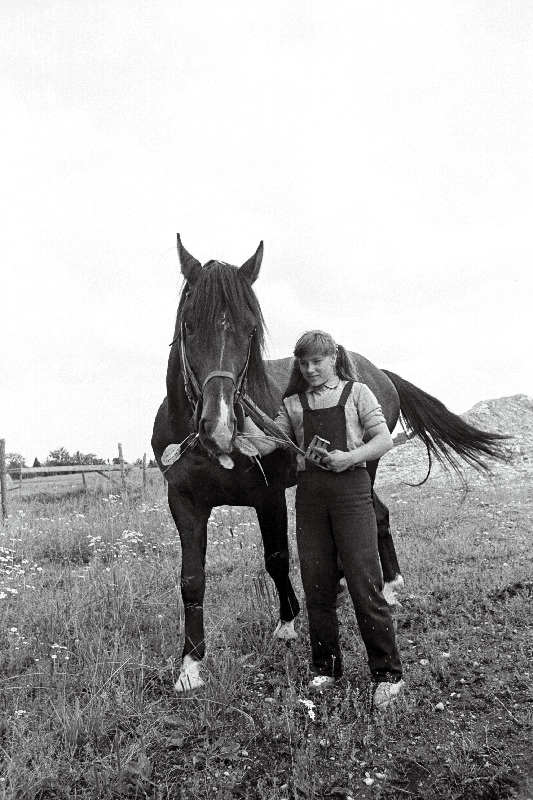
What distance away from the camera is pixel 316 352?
3.50 m

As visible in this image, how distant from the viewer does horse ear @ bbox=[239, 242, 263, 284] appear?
12.1ft

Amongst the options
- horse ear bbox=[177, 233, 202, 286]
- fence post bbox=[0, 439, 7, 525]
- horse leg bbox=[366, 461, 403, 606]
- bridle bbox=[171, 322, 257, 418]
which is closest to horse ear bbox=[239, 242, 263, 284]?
horse ear bbox=[177, 233, 202, 286]

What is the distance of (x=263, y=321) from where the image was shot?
365 cm

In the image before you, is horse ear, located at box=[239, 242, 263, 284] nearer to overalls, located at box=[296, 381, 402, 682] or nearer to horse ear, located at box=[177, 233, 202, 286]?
horse ear, located at box=[177, 233, 202, 286]

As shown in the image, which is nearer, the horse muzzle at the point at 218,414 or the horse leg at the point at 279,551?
the horse muzzle at the point at 218,414

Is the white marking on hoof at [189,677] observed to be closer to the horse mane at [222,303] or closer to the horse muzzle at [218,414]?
the horse muzzle at [218,414]

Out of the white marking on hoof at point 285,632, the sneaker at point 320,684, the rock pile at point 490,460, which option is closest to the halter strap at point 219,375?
the sneaker at point 320,684

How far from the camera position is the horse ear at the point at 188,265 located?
3.55 metres

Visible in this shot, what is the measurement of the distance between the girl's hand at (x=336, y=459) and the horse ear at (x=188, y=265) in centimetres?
125

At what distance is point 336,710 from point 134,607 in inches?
86.9

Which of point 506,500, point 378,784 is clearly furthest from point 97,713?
point 506,500

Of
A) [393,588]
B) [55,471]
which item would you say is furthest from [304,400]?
[55,471]

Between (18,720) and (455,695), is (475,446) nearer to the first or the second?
(455,695)

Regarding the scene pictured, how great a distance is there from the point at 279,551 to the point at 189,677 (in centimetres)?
120
